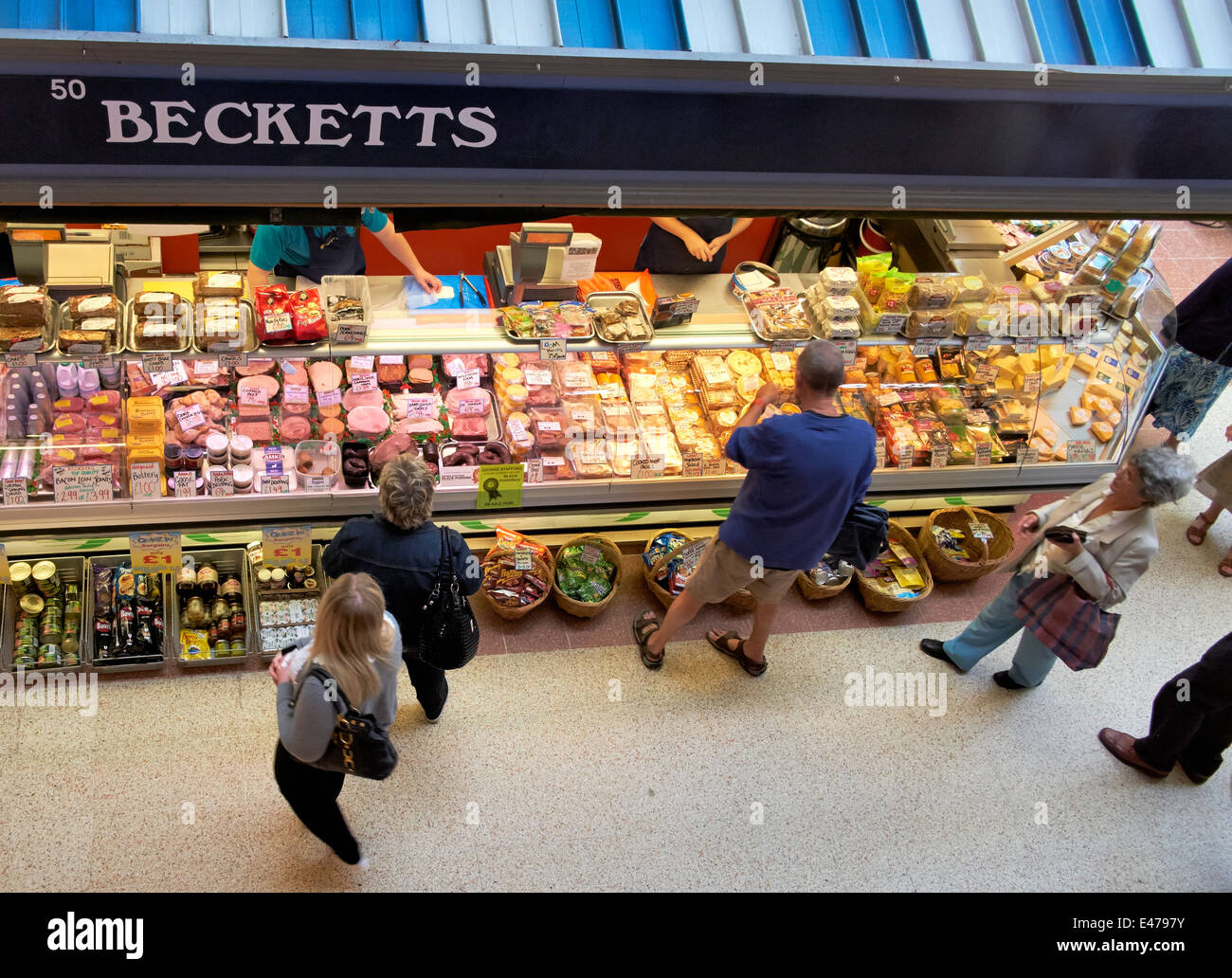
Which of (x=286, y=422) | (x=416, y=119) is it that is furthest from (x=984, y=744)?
(x=416, y=119)

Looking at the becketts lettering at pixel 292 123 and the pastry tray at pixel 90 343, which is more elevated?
the becketts lettering at pixel 292 123

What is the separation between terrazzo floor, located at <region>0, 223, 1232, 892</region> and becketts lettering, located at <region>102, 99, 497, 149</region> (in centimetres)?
304

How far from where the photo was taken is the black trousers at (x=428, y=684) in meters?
4.79

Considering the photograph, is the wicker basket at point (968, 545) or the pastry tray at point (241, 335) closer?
the pastry tray at point (241, 335)

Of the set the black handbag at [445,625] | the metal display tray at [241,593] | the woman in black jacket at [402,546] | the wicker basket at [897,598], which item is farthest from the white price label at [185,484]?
the wicker basket at [897,598]

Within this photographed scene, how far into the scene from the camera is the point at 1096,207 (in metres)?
3.39

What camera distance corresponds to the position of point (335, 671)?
141 inches

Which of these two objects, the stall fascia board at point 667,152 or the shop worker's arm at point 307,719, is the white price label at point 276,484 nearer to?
the shop worker's arm at point 307,719

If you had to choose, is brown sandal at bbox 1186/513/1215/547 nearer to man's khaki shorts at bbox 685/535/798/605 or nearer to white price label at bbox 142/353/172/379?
man's khaki shorts at bbox 685/535/798/605

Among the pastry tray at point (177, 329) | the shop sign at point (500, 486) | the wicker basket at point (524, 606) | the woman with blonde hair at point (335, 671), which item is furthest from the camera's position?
the wicker basket at point (524, 606)

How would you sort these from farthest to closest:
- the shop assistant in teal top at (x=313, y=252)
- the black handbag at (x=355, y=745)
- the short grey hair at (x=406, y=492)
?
1. the shop assistant in teal top at (x=313, y=252)
2. the short grey hair at (x=406, y=492)
3. the black handbag at (x=355, y=745)

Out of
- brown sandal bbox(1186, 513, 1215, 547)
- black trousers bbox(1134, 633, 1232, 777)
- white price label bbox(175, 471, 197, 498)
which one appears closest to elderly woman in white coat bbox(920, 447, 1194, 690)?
black trousers bbox(1134, 633, 1232, 777)

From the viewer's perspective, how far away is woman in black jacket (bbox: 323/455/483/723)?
4004 millimetres

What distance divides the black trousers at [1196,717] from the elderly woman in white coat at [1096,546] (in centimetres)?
47
